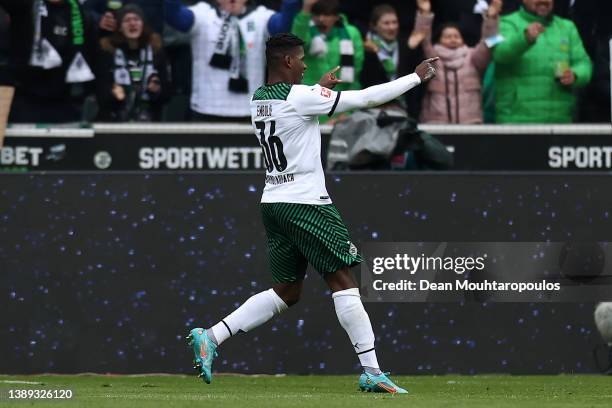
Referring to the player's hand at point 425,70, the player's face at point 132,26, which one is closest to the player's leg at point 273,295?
the player's hand at point 425,70

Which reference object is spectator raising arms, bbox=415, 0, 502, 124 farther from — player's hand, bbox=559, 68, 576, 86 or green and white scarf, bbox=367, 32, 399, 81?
player's hand, bbox=559, 68, 576, 86

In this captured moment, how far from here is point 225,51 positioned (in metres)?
11.8

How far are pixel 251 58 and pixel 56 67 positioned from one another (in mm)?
1593

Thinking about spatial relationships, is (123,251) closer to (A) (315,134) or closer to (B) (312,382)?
(B) (312,382)

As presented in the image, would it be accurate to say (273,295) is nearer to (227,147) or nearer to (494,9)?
(227,147)

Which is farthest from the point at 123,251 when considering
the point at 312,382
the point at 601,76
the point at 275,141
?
the point at 601,76

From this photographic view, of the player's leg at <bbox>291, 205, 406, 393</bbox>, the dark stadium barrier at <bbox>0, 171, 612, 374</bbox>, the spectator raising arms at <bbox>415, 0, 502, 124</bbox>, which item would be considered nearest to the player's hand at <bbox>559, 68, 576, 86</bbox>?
the spectator raising arms at <bbox>415, 0, 502, 124</bbox>

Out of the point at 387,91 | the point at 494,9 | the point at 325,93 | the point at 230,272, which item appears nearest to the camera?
the point at 387,91

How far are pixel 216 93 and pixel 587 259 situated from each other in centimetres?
349

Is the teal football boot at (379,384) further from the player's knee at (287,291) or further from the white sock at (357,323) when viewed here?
the player's knee at (287,291)

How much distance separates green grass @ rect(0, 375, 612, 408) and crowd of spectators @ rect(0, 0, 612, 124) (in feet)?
9.08

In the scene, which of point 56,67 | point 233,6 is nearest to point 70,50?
point 56,67

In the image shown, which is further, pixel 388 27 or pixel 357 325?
pixel 388 27

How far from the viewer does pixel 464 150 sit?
11.8m
